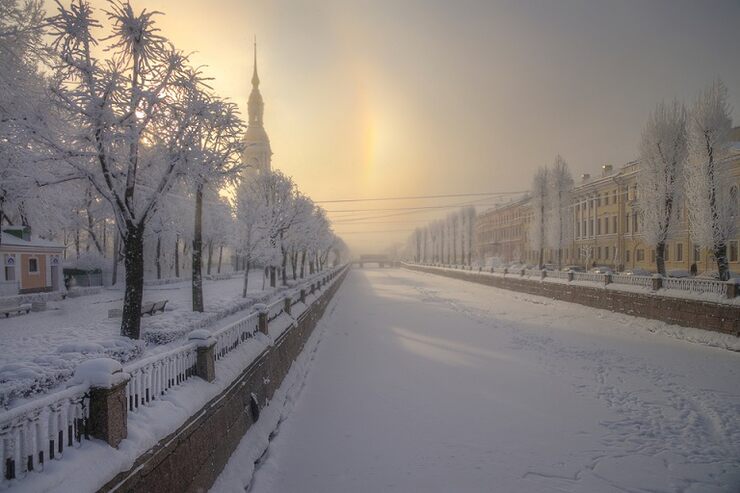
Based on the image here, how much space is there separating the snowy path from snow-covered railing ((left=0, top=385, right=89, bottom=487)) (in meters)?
3.41

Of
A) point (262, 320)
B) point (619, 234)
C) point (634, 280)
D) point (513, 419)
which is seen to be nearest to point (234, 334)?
point (262, 320)

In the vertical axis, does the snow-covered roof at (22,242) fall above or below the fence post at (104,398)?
above

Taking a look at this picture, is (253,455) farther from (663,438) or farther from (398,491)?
(663,438)

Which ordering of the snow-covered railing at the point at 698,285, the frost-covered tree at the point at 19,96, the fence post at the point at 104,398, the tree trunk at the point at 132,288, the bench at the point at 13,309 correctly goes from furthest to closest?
the bench at the point at 13,309 → the snow-covered railing at the point at 698,285 → the tree trunk at the point at 132,288 → the frost-covered tree at the point at 19,96 → the fence post at the point at 104,398

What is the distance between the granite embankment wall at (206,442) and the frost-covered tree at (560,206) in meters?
39.8

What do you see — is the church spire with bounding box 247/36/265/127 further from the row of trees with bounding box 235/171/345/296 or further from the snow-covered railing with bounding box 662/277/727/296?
the snow-covered railing with bounding box 662/277/727/296

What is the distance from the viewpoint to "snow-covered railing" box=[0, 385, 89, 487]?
3.27 m

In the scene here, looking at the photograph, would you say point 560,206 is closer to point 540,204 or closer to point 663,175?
point 540,204

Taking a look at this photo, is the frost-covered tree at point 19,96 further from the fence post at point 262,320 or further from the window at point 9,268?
the window at point 9,268

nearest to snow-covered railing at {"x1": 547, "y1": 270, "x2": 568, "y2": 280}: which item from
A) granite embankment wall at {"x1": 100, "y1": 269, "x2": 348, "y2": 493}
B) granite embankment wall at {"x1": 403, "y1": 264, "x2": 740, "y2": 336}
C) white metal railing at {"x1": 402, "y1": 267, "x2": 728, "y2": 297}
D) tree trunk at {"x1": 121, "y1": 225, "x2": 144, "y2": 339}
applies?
granite embankment wall at {"x1": 403, "y1": 264, "x2": 740, "y2": 336}

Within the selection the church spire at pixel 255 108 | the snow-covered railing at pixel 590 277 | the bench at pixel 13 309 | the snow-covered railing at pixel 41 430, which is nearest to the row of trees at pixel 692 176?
the snow-covered railing at pixel 590 277

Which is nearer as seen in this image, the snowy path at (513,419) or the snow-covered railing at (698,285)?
the snowy path at (513,419)

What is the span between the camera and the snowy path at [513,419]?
6.80 metres

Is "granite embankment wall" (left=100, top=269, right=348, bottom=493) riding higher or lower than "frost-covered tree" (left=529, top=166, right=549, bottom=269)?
lower
